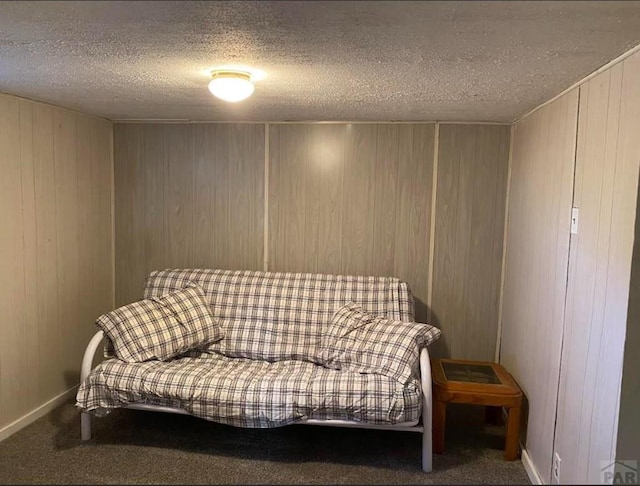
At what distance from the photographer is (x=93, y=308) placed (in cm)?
363

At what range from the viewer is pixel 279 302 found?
334 centimetres

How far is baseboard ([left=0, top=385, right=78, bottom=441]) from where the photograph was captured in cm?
283

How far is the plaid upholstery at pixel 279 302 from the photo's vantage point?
3.20 metres

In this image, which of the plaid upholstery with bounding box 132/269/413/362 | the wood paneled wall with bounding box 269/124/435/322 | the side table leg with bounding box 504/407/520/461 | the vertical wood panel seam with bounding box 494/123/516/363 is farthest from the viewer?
the wood paneled wall with bounding box 269/124/435/322

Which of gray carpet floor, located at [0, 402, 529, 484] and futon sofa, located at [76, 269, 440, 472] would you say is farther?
futon sofa, located at [76, 269, 440, 472]

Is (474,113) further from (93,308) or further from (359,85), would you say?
(93,308)

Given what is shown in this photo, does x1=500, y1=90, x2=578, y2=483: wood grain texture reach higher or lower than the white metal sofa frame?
higher

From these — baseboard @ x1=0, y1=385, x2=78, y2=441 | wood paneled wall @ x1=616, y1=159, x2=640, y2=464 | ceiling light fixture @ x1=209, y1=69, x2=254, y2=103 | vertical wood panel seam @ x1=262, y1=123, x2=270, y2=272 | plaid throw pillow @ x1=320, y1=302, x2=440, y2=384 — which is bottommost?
baseboard @ x1=0, y1=385, x2=78, y2=441

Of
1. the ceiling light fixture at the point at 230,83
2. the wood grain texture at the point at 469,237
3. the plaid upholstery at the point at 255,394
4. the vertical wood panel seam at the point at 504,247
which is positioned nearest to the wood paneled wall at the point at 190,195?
the plaid upholstery at the point at 255,394

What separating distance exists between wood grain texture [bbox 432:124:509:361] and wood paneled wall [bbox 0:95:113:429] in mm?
2518

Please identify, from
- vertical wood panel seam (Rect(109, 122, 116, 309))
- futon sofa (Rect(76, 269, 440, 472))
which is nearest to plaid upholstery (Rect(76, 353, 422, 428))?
futon sofa (Rect(76, 269, 440, 472))

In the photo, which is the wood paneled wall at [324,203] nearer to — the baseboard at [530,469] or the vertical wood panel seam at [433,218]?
the vertical wood panel seam at [433,218]

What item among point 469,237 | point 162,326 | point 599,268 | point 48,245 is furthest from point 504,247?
point 48,245

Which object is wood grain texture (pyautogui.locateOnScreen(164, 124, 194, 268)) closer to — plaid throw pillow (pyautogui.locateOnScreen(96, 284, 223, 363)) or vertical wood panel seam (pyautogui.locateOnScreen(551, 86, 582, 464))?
plaid throw pillow (pyautogui.locateOnScreen(96, 284, 223, 363))
